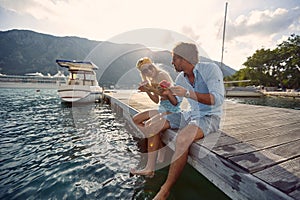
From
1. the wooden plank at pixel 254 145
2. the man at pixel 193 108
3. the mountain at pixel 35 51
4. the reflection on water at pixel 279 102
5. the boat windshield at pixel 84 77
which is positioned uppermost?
the mountain at pixel 35 51

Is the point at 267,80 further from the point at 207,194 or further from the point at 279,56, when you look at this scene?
the point at 207,194

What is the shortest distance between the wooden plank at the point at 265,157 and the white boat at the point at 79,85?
11.4 m

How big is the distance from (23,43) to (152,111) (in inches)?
6005

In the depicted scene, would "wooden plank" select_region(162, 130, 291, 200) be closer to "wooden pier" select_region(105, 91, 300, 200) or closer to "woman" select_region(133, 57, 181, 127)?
"wooden pier" select_region(105, 91, 300, 200)

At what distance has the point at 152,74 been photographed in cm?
268

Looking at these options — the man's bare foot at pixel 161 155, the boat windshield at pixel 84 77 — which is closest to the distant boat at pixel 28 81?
the boat windshield at pixel 84 77

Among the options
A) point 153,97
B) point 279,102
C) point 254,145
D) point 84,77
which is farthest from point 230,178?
point 279,102

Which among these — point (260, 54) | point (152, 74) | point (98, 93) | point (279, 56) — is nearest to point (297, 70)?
point (279, 56)

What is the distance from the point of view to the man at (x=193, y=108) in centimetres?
165

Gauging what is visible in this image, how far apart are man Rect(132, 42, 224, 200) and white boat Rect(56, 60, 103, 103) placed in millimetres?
10194

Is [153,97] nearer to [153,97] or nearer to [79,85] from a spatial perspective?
[153,97]

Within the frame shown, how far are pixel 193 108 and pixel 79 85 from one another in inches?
425

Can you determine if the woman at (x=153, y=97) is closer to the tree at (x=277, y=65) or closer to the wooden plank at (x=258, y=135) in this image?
the wooden plank at (x=258, y=135)

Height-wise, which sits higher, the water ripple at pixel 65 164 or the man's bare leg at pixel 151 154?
the man's bare leg at pixel 151 154
